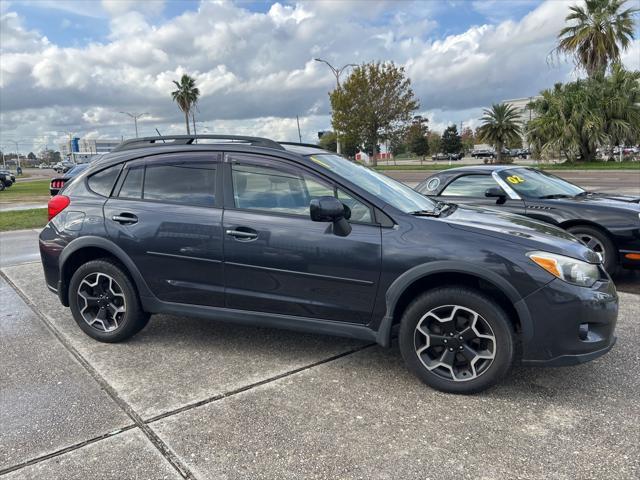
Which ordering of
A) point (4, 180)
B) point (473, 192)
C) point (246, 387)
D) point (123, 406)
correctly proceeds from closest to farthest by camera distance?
point (123, 406)
point (246, 387)
point (473, 192)
point (4, 180)

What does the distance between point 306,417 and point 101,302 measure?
2096mm

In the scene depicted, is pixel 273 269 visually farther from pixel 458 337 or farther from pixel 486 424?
pixel 486 424

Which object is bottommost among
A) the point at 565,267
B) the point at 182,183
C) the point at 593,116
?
the point at 565,267

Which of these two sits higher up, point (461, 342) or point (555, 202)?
point (555, 202)

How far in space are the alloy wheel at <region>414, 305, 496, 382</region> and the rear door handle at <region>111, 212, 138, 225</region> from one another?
90.7 inches

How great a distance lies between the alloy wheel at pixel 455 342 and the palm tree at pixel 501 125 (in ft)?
135

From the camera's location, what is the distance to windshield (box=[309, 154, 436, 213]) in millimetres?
3492

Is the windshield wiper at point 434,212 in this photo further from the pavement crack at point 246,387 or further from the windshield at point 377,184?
the pavement crack at point 246,387

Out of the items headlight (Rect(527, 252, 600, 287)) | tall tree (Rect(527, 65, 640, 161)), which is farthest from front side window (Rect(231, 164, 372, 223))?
tall tree (Rect(527, 65, 640, 161))

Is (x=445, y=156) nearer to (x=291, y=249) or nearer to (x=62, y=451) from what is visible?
(x=291, y=249)

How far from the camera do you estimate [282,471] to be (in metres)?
2.40

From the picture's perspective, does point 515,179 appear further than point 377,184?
Yes

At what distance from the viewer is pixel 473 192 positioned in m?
6.56

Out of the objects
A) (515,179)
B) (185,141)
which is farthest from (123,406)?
(515,179)
